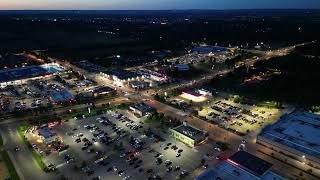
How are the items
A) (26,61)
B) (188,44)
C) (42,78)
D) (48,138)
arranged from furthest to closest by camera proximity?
(188,44) < (26,61) < (42,78) < (48,138)

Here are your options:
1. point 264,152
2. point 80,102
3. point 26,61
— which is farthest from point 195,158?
point 26,61

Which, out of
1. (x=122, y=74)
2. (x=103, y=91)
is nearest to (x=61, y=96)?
(x=103, y=91)

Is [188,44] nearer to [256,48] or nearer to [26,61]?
[256,48]

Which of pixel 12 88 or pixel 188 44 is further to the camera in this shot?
pixel 188 44

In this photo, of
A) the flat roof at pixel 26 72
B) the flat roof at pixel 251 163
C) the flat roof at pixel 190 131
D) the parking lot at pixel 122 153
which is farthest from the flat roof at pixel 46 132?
the flat roof at pixel 26 72

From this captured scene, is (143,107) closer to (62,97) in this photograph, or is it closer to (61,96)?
(62,97)
